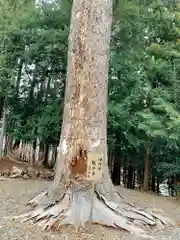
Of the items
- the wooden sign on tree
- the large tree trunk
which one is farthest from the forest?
the wooden sign on tree

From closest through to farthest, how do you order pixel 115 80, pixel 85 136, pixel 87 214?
pixel 87 214, pixel 85 136, pixel 115 80

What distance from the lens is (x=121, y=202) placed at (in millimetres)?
3789

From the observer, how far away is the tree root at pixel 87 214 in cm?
332

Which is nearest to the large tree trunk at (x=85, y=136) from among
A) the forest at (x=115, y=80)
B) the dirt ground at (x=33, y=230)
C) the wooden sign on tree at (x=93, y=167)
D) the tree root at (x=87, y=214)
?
the tree root at (x=87, y=214)

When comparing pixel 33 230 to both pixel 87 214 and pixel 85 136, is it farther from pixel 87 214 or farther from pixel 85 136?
pixel 85 136

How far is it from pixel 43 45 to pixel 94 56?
10.3ft

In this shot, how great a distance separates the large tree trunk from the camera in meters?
3.44

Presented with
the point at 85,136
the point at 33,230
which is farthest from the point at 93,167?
the point at 33,230

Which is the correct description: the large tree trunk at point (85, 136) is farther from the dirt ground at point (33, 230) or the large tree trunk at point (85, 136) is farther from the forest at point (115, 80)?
the forest at point (115, 80)

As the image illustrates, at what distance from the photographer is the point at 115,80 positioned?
655 cm

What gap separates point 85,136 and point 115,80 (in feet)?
10.5

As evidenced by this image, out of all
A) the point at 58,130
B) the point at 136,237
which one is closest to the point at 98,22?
the point at 136,237

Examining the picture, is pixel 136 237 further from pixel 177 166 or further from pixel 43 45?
pixel 43 45

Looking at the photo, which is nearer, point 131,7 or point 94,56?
point 94,56
